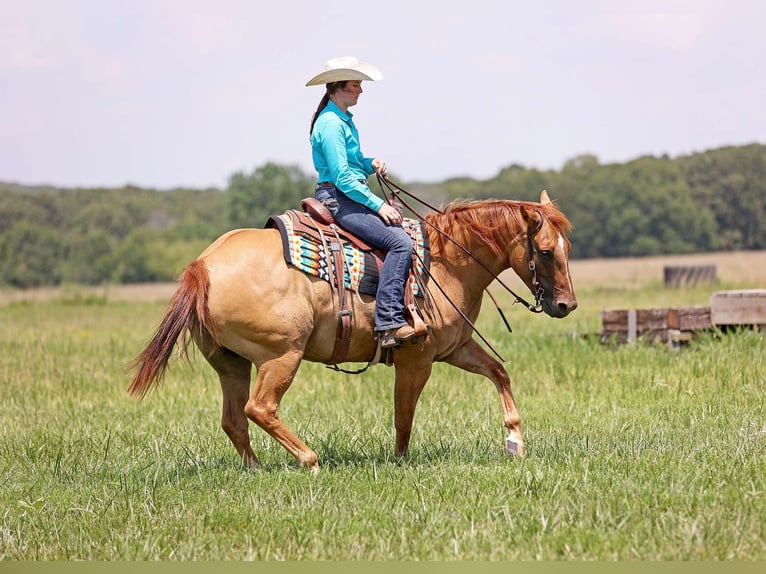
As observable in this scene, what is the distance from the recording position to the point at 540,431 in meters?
8.79

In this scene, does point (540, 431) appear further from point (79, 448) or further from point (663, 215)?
point (663, 215)

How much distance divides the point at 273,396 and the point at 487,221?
218 centimetres

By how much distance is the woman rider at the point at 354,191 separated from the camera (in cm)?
766

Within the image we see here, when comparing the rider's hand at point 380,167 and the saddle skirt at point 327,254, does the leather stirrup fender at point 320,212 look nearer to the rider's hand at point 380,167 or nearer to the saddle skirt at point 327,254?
the saddle skirt at point 327,254

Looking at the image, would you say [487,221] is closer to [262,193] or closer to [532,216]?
[532,216]

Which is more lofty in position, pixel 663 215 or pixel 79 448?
pixel 663 215

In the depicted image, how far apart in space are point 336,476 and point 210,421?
11.1ft

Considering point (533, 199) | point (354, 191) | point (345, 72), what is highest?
Result: point (533, 199)

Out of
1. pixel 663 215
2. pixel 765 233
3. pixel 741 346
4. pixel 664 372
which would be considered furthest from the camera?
pixel 663 215

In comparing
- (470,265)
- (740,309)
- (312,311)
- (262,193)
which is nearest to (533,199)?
(262,193)

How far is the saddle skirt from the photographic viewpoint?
7586 millimetres

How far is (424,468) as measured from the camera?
7.30 meters

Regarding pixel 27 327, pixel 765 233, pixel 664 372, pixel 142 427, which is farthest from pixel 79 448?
pixel 765 233

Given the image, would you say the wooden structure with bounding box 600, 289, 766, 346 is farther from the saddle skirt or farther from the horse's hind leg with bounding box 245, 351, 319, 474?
the horse's hind leg with bounding box 245, 351, 319, 474
